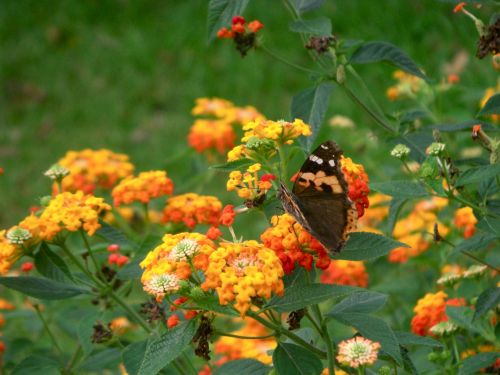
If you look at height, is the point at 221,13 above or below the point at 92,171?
above

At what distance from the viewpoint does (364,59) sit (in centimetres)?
279

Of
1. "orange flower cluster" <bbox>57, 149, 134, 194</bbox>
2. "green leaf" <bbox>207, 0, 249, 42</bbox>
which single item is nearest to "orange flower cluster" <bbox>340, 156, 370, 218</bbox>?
"green leaf" <bbox>207, 0, 249, 42</bbox>

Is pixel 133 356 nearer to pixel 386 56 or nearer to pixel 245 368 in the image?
pixel 245 368

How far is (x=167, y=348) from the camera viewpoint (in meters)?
2.03

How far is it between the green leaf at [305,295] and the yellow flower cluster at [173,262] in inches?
7.9

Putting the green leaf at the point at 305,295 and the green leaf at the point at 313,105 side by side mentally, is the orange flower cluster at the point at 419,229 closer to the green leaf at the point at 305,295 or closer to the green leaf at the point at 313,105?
the green leaf at the point at 313,105

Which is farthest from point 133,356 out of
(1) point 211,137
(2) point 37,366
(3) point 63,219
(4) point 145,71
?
(4) point 145,71

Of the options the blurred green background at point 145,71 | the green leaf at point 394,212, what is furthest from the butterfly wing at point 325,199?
the blurred green background at point 145,71

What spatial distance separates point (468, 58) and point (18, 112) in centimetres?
351

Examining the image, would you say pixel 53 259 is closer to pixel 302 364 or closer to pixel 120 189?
pixel 120 189

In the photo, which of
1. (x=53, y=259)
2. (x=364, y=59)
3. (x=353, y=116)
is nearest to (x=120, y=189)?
(x=53, y=259)

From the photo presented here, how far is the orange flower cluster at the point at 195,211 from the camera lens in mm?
2938

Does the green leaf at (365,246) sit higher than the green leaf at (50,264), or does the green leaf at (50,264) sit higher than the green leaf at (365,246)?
the green leaf at (365,246)

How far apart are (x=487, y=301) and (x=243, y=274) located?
0.78 meters
